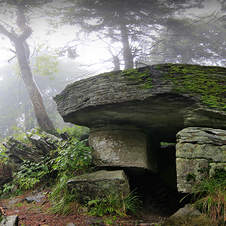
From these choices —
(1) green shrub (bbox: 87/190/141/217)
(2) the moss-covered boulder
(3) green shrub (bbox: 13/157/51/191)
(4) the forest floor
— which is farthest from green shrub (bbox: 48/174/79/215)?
(2) the moss-covered boulder

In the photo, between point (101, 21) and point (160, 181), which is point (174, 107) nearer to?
point (160, 181)

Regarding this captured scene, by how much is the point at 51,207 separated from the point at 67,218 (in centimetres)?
75

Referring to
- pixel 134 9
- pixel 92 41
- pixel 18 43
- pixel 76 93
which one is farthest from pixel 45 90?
pixel 76 93

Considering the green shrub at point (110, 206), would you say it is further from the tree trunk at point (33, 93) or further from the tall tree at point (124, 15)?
the tall tree at point (124, 15)

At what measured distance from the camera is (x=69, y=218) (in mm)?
3098

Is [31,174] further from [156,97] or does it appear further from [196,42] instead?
[196,42]

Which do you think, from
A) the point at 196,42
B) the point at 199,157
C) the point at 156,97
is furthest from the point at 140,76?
the point at 196,42

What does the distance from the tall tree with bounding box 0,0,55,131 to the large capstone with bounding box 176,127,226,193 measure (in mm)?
7991

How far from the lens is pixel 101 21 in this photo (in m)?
11.3

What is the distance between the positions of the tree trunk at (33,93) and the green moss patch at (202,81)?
7.66 m

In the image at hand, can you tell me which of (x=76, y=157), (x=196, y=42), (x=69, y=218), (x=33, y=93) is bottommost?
(x=69, y=218)

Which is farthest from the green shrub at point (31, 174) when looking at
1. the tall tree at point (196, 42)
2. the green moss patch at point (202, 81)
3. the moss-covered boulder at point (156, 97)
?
the tall tree at point (196, 42)

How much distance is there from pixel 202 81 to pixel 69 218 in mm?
4049

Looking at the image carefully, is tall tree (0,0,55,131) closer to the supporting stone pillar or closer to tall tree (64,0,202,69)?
tall tree (64,0,202,69)
